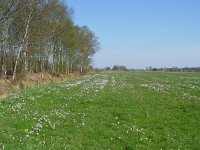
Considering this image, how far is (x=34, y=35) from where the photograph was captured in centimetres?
5019

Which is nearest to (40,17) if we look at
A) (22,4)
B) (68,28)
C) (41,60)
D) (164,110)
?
(22,4)

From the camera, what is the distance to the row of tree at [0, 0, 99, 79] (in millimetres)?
38625

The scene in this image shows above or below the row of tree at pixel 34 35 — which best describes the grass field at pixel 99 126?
below

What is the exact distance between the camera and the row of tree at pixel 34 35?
38.6m

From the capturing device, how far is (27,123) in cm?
1374

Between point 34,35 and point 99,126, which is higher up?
point 34,35

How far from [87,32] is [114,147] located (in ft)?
347

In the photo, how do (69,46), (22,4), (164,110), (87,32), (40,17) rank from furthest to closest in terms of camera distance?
(87,32), (69,46), (40,17), (22,4), (164,110)

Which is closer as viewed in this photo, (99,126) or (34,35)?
(99,126)

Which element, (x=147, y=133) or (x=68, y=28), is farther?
(x=68, y=28)

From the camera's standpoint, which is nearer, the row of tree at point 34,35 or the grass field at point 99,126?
the grass field at point 99,126

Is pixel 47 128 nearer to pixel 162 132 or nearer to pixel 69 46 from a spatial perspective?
pixel 162 132

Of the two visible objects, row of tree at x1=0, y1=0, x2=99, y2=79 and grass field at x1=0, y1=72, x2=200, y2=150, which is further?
row of tree at x1=0, y1=0, x2=99, y2=79

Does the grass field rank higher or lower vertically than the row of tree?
lower
